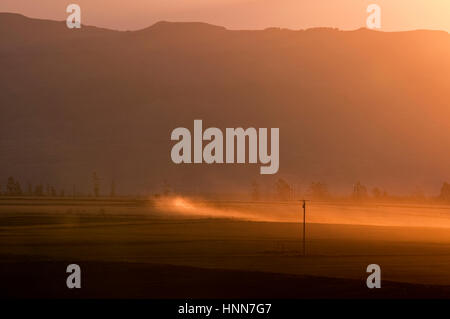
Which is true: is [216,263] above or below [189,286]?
below

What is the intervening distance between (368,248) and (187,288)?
52299mm

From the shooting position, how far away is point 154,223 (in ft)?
547

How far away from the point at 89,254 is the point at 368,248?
3224cm

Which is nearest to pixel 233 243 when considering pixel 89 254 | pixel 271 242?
pixel 271 242

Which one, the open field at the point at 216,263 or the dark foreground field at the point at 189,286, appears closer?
the dark foreground field at the point at 189,286

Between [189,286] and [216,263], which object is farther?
[216,263]

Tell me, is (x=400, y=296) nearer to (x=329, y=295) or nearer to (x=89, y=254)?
(x=329, y=295)

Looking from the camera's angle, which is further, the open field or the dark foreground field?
the open field
